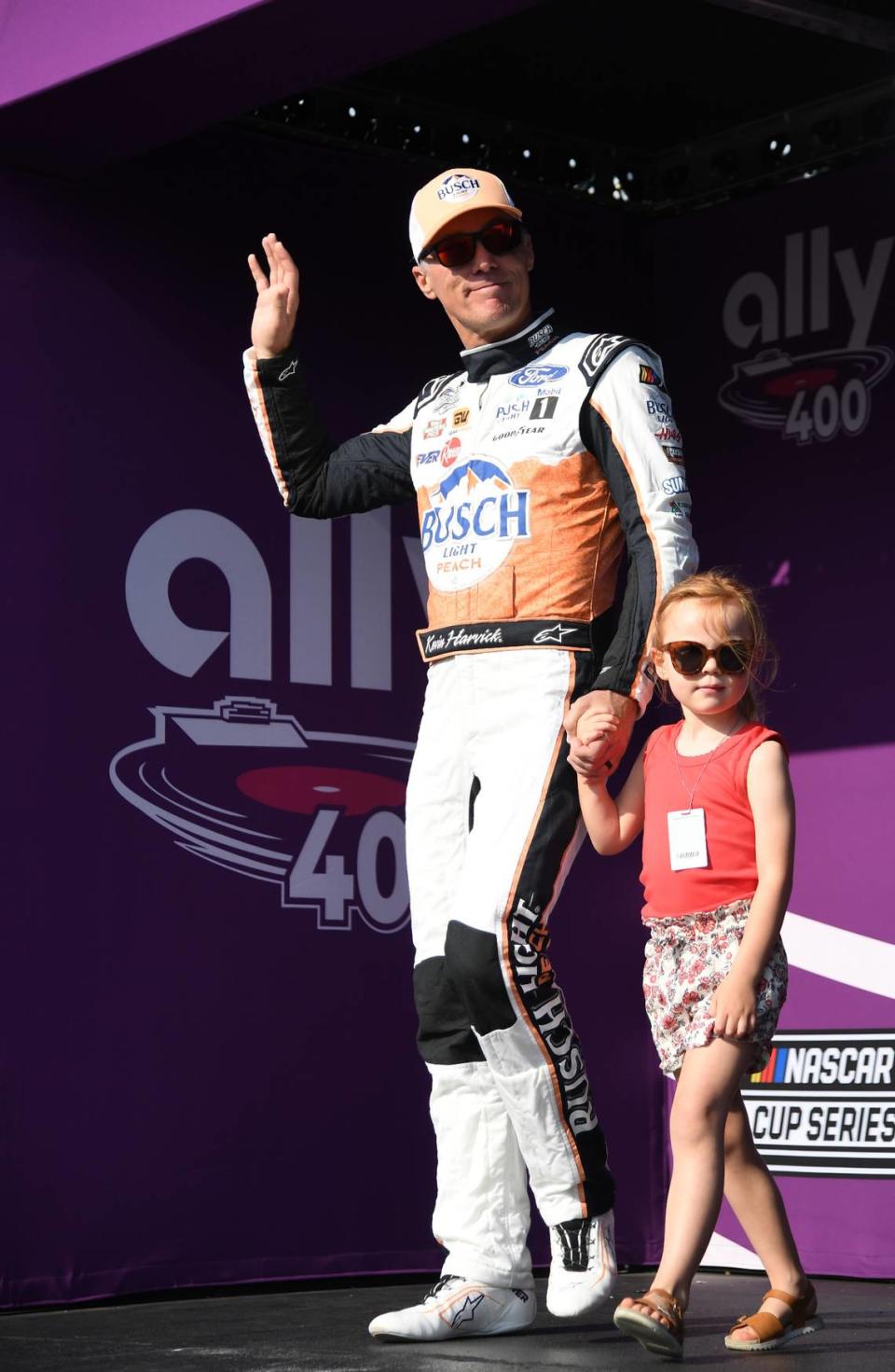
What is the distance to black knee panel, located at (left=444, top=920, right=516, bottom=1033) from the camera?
365 cm

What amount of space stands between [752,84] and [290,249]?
1.27m

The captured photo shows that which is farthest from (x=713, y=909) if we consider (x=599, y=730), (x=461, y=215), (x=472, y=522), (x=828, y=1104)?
(x=828, y=1104)

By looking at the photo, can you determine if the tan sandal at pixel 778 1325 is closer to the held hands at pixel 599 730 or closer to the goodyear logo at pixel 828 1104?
the held hands at pixel 599 730

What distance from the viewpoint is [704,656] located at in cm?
360

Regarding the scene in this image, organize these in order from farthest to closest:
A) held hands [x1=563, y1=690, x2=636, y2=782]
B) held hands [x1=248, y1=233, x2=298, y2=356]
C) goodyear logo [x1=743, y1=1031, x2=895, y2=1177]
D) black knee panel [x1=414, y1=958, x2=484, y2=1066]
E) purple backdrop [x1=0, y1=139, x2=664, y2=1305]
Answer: goodyear logo [x1=743, y1=1031, x2=895, y2=1177]
purple backdrop [x1=0, y1=139, x2=664, y2=1305]
held hands [x1=248, y1=233, x2=298, y2=356]
black knee panel [x1=414, y1=958, x2=484, y2=1066]
held hands [x1=563, y1=690, x2=636, y2=782]

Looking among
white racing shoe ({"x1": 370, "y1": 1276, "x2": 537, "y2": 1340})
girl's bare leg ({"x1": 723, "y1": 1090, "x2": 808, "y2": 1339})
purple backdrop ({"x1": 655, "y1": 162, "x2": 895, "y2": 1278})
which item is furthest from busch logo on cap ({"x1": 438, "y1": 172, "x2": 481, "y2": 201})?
white racing shoe ({"x1": 370, "y1": 1276, "x2": 537, "y2": 1340})

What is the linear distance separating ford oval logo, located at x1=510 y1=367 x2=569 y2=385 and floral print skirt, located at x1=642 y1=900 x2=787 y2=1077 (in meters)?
1.00

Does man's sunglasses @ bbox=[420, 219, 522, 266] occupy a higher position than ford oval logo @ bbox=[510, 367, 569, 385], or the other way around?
man's sunglasses @ bbox=[420, 219, 522, 266]

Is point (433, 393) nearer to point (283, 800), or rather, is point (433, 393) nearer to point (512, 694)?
point (512, 694)

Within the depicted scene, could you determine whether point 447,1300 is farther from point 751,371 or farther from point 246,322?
point 751,371

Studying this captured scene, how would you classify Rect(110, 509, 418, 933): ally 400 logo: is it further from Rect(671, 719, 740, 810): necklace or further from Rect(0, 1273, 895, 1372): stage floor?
Rect(671, 719, 740, 810): necklace

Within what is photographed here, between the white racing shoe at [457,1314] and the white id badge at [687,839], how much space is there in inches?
32.9

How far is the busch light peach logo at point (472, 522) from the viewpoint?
12.6ft

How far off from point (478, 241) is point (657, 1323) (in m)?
1.91
